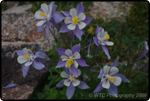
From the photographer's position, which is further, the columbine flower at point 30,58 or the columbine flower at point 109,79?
the columbine flower at point 30,58

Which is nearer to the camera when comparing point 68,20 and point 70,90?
point 68,20

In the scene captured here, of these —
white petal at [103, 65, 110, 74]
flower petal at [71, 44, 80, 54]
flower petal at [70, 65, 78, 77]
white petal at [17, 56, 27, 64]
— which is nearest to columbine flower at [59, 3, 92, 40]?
flower petal at [71, 44, 80, 54]

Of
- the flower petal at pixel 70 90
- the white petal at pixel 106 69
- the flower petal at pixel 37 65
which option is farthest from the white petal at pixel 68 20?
the flower petal at pixel 70 90

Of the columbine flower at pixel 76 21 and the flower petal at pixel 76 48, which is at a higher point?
the columbine flower at pixel 76 21

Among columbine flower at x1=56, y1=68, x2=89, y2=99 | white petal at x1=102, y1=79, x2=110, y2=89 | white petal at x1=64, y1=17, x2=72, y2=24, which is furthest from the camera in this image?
columbine flower at x1=56, y1=68, x2=89, y2=99

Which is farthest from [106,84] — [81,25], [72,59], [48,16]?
[48,16]

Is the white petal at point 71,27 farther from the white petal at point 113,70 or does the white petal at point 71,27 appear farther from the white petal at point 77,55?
the white petal at point 113,70

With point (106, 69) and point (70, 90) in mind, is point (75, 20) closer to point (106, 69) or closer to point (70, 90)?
point (106, 69)

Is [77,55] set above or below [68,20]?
below

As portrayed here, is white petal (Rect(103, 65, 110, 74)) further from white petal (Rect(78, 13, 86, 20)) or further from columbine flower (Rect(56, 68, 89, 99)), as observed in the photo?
white petal (Rect(78, 13, 86, 20))
